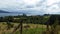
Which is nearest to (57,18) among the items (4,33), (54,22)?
(54,22)

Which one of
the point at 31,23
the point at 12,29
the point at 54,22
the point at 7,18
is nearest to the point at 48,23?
the point at 54,22

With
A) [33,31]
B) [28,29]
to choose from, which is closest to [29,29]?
[28,29]

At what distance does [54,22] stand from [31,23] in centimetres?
100

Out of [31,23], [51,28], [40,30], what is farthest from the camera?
[31,23]

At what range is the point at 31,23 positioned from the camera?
5.91 metres

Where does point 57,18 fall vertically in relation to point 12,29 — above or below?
above

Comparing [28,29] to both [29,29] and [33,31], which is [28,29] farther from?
[33,31]

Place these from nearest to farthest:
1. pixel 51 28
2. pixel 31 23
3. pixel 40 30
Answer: pixel 51 28
pixel 40 30
pixel 31 23

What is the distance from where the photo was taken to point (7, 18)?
239 inches

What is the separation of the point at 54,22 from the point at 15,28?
1301 mm

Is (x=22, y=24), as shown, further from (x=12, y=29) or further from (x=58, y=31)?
(x=58, y=31)

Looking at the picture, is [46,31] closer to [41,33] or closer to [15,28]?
[41,33]

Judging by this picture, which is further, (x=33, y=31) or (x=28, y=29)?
(x=28, y=29)

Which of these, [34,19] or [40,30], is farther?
[34,19]
